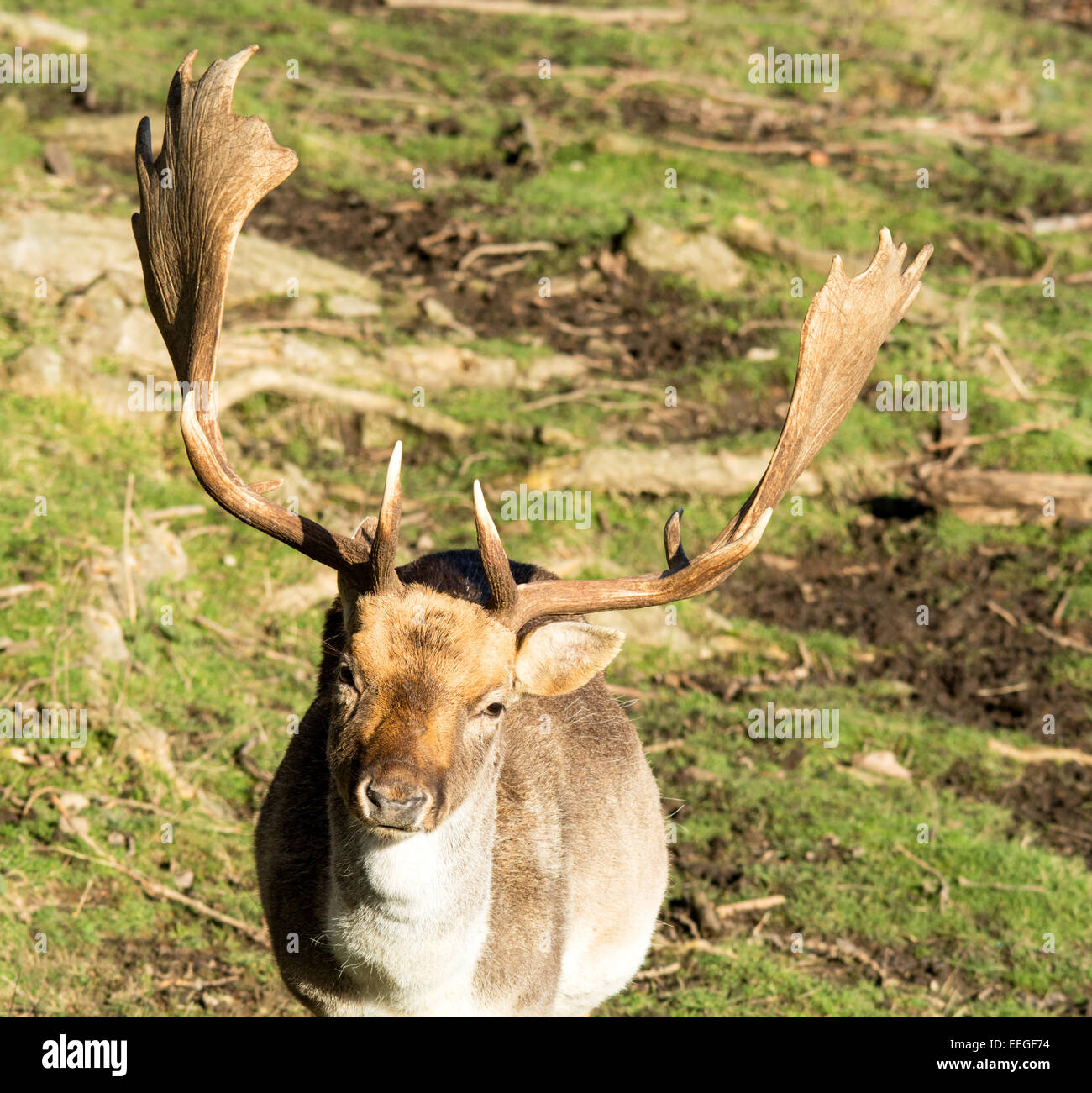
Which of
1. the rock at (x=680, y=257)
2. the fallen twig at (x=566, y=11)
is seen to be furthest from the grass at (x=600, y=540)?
the fallen twig at (x=566, y=11)

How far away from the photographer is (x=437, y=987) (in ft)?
16.3

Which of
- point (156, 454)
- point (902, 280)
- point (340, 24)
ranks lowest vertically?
point (156, 454)

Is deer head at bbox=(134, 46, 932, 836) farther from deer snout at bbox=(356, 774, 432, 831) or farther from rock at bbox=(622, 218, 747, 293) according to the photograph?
rock at bbox=(622, 218, 747, 293)

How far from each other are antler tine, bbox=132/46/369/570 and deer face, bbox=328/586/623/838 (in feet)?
1.05

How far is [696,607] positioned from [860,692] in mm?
1320

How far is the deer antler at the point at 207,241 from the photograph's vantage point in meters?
4.89

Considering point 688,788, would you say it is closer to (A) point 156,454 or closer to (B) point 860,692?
(B) point 860,692

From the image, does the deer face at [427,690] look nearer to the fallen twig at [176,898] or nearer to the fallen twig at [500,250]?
the fallen twig at [176,898]

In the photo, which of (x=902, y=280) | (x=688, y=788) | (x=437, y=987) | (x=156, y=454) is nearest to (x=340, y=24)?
(x=156, y=454)

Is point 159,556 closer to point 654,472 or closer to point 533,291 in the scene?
point 654,472

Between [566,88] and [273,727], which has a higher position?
[566,88]

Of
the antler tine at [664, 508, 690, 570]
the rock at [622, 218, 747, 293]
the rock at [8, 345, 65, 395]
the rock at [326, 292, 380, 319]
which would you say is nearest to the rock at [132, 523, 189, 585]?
the rock at [8, 345, 65, 395]

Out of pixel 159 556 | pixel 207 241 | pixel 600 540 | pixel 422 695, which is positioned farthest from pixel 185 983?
pixel 600 540

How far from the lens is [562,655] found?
5105 mm
